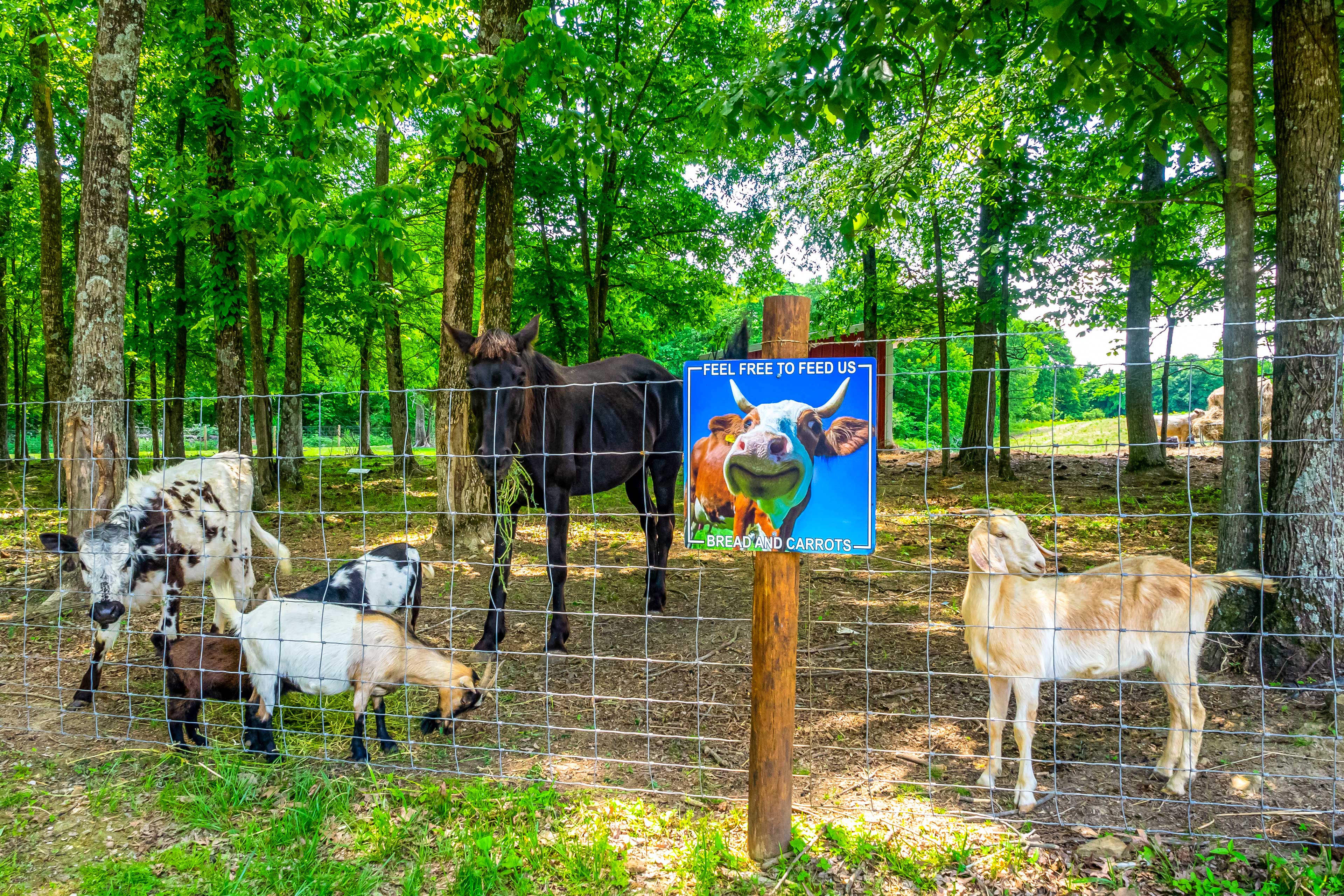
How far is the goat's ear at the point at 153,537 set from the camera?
4.50 m

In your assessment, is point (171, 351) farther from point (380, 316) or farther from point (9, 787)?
point (9, 787)

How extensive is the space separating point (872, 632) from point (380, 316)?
42.4ft

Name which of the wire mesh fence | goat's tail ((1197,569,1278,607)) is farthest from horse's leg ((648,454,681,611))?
goat's tail ((1197,569,1278,607))

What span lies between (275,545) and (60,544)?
1.18 meters

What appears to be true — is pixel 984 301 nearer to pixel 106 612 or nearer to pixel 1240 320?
pixel 1240 320

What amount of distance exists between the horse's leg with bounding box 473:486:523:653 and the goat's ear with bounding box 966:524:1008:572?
2.75m

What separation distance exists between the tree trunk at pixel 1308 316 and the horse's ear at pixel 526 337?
436 cm

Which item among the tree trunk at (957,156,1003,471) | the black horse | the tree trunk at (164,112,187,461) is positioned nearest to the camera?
the black horse

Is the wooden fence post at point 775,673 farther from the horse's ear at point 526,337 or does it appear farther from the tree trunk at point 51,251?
the tree trunk at point 51,251

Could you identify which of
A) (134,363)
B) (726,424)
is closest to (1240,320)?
(726,424)

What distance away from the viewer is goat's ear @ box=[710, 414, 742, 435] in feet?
8.95

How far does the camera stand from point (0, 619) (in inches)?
234

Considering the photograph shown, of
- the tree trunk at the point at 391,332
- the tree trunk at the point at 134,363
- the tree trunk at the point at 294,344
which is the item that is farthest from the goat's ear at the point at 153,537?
the tree trunk at the point at 391,332

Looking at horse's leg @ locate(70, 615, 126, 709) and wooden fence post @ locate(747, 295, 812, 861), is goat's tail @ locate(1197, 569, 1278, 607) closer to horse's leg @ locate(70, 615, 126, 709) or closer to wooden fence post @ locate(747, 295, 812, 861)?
wooden fence post @ locate(747, 295, 812, 861)
